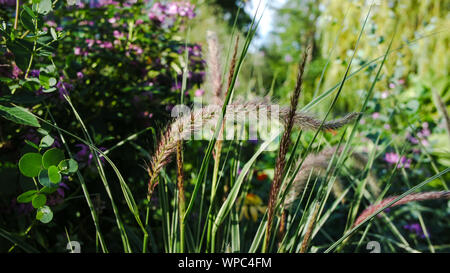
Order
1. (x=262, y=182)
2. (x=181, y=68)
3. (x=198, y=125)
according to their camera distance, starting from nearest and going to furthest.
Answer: (x=198, y=125) → (x=181, y=68) → (x=262, y=182)

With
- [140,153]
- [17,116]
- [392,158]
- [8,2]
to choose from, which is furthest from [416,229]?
[8,2]

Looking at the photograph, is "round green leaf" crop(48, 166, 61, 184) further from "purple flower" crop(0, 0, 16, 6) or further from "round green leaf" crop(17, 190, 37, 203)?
"purple flower" crop(0, 0, 16, 6)

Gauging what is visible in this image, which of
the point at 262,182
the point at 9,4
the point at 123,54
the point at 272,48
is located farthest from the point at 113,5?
the point at 272,48

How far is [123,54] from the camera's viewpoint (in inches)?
48.3

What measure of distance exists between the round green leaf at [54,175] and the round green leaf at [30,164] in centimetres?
4

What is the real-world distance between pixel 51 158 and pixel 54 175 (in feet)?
0.13

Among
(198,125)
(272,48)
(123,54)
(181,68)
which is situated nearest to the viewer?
(198,125)

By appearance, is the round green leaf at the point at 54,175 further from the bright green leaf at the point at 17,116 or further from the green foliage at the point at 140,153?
the bright green leaf at the point at 17,116

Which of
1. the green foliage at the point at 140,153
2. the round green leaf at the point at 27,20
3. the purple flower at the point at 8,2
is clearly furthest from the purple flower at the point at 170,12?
the round green leaf at the point at 27,20

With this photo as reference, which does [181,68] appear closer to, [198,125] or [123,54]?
[123,54]

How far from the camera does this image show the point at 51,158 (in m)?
0.68

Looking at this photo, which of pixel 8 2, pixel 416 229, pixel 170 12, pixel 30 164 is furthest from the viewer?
pixel 416 229

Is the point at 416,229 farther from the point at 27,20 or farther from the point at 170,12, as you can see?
the point at 27,20
